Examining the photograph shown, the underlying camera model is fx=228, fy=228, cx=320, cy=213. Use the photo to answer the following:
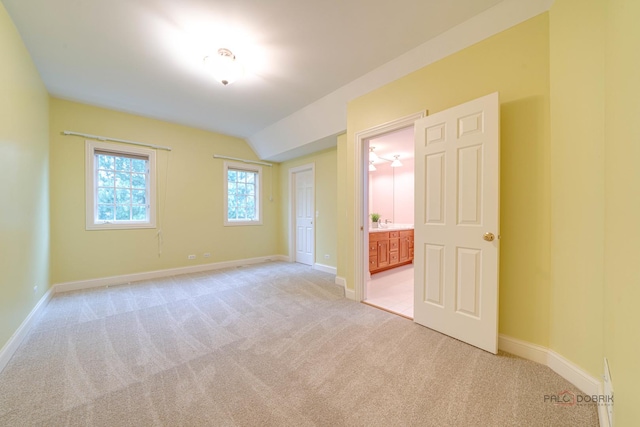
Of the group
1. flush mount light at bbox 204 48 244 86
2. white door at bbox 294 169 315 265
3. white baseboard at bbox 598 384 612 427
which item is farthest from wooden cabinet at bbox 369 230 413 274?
flush mount light at bbox 204 48 244 86

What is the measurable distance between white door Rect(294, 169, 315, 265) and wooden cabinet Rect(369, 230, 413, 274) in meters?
1.30

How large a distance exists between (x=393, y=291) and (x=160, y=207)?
4.28 m

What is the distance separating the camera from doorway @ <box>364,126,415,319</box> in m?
3.20

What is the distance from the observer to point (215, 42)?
2.26 m

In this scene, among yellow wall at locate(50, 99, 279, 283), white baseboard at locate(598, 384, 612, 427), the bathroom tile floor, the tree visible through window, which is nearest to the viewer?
white baseboard at locate(598, 384, 612, 427)

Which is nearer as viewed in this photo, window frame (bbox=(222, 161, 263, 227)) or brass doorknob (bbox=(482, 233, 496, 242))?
brass doorknob (bbox=(482, 233, 496, 242))

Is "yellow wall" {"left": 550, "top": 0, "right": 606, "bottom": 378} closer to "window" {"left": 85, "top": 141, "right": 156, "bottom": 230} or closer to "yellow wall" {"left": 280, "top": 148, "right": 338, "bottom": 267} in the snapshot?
"yellow wall" {"left": 280, "top": 148, "right": 338, "bottom": 267}

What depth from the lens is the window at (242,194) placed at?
503 cm

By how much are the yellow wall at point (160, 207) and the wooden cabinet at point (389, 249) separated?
2558mm

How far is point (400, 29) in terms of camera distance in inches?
83.1

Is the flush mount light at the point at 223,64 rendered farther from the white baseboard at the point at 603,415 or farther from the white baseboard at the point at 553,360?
the white baseboard at the point at 603,415

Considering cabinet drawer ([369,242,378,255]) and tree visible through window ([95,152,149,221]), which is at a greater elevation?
tree visible through window ([95,152,149,221])

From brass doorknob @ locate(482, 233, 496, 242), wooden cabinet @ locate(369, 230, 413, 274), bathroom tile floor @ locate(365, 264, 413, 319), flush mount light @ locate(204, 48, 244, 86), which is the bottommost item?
bathroom tile floor @ locate(365, 264, 413, 319)

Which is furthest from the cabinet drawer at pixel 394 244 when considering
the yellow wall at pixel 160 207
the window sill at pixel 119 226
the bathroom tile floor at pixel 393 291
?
the window sill at pixel 119 226
